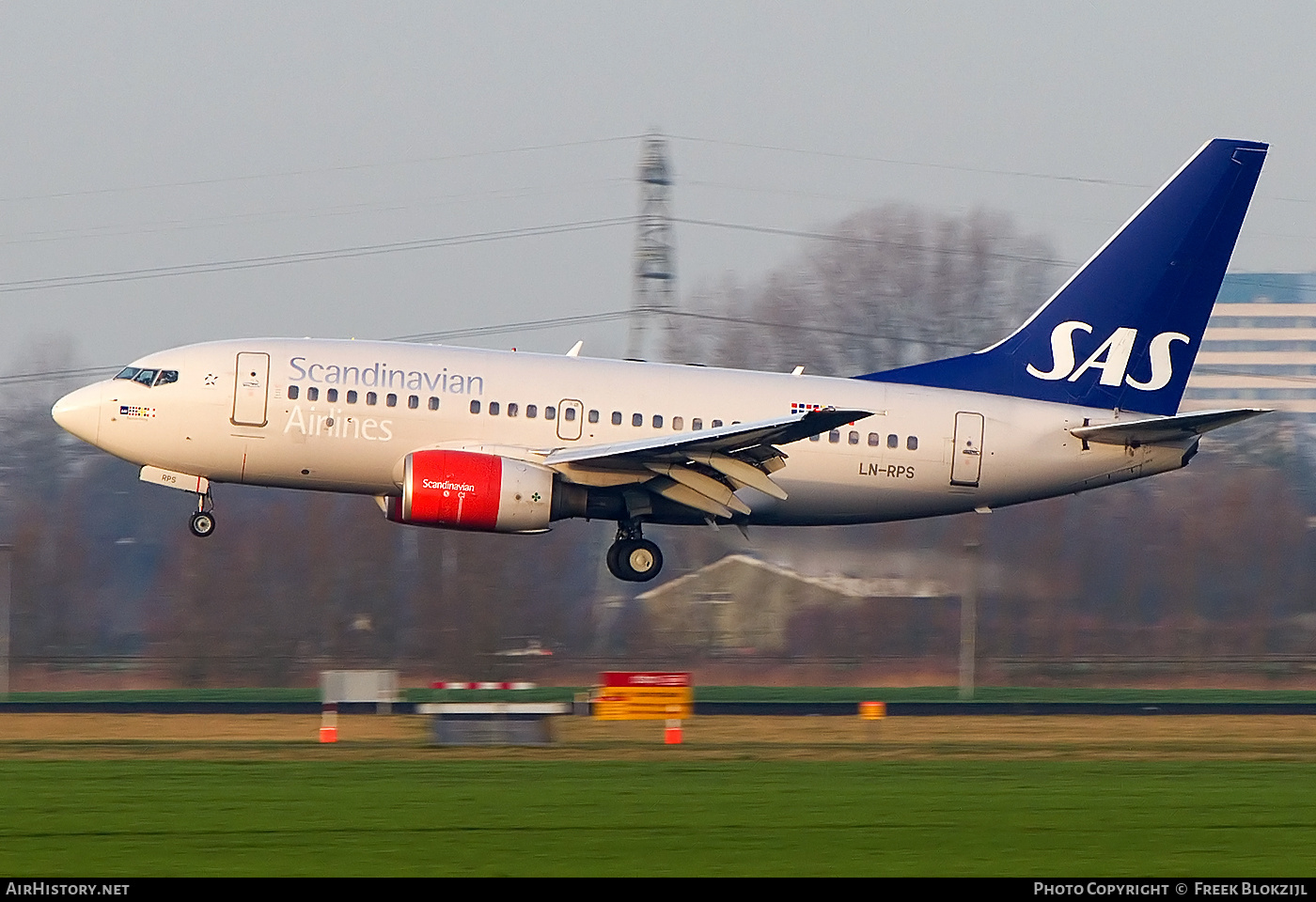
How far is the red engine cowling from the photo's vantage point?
88.9 feet

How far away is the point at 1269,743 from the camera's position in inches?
1074

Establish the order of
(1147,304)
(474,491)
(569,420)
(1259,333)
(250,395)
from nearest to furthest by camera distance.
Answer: (474,491) < (250,395) < (569,420) < (1147,304) < (1259,333)

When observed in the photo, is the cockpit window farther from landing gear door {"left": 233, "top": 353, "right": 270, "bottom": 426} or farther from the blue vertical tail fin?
the blue vertical tail fin

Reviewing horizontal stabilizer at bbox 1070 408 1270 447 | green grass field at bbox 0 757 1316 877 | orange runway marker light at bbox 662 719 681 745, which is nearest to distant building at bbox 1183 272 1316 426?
horizontal stabilizer at bbox 1070 408 1270 447

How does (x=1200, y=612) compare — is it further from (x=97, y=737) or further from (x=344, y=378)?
(x=97, y=737)

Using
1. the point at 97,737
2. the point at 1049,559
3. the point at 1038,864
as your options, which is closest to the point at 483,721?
the point at 97,737

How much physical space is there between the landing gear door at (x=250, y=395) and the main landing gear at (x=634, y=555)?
651 cm

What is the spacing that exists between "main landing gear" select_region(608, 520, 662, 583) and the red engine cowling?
232 cm

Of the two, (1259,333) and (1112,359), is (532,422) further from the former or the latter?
(1259,333)

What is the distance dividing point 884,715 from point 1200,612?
1441 centimetres

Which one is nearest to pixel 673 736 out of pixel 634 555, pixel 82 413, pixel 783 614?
pixel 634 555

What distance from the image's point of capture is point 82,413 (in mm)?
28375

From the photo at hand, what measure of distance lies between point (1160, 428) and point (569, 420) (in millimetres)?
10085

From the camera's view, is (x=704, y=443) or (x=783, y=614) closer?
(x=704, y=443)
